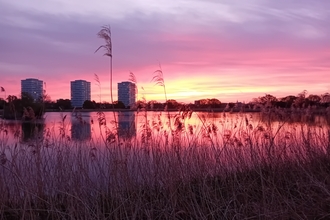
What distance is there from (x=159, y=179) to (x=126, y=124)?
1830 millimetres

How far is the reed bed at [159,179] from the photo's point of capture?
3.96 metres

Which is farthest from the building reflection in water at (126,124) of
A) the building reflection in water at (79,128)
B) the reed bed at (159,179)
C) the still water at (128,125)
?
the building reflection in water at (79,128)

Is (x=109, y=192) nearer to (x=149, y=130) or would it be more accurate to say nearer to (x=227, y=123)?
(x=149, y=130)

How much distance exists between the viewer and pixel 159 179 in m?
5.05

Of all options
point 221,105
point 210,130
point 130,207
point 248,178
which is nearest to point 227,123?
point 221,105

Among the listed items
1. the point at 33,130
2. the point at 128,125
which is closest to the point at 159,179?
the point at 128,125

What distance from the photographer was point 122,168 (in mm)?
4707

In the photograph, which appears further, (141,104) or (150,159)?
(141,104)

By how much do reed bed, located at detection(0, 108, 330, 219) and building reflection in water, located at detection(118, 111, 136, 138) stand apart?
0.33 feet

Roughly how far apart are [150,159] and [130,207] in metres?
1.54

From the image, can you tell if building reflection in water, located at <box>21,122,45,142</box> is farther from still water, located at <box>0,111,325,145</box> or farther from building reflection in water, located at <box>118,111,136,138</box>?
building reflection in water, located at <box>118,111,136,138</box>

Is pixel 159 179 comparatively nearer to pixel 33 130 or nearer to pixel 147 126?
pixel 147 126

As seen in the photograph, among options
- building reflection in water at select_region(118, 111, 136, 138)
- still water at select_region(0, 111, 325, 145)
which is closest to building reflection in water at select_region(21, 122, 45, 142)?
still water at select_region(0, 111, 325, 145)

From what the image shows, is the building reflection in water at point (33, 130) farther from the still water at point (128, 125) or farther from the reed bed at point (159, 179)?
the reed bed at point (159, 179)
